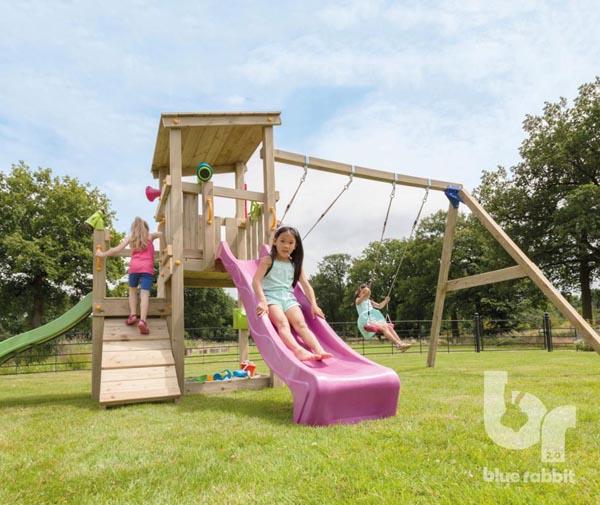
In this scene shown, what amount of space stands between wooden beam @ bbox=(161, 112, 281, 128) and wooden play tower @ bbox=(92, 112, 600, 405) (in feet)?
0.04

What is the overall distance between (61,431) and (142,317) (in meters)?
2.22

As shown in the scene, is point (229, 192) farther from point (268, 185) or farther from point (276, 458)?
point (276, 458)

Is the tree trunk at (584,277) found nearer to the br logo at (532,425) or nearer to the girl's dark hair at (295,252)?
the br logo at (532,425)

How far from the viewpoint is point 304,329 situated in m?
4.88

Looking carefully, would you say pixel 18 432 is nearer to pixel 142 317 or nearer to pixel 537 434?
pixel 142 317

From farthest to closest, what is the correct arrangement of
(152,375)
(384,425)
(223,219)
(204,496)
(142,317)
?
(223,219)
(142,317)
(152,375)
(384,425)
(204,496)

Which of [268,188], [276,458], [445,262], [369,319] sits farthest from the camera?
[369,319]

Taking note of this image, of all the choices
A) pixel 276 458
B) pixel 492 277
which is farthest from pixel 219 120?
pixel 276 458

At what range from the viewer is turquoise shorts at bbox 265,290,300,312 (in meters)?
5.14

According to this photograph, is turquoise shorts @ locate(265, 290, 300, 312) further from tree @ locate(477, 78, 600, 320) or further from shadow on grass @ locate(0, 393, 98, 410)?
tree @ locate(477, 78, 600, 320)

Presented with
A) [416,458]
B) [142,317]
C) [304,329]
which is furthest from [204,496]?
[142,317]

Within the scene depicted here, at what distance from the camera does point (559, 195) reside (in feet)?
83.3

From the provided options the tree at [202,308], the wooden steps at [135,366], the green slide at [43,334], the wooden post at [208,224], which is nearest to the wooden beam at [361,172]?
the wooden post at [208,224]

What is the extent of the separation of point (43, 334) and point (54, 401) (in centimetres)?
91
